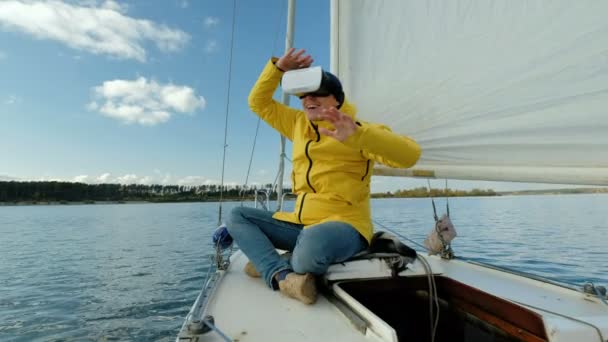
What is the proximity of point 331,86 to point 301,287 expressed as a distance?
1.15m

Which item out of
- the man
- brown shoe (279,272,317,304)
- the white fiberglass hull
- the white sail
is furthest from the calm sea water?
the white sail

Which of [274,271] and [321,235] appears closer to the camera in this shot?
[321,235]

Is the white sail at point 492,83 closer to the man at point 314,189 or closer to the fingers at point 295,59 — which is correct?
the man at point 314,189

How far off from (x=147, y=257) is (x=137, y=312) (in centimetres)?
625

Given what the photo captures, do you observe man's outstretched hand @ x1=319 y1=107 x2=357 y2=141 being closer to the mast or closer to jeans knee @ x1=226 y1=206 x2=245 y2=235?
jeans knee @ x1=226 y1=206 x2=245 y2=235

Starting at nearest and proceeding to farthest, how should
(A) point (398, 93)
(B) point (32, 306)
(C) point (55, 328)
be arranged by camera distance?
1. (A) point (398, 93)
2. (C) point (55, 328)
3. (B) point (32, 306)

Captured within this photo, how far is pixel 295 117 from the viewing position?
277 cm

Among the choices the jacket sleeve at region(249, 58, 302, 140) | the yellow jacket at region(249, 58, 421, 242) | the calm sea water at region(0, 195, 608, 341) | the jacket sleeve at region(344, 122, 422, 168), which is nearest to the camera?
the jacket sleeve at region(344, 122, 422, 168)

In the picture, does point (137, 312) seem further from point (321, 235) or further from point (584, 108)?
point (584, 108)

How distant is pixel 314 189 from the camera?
2.38 metres

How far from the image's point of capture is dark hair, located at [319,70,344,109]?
205cm

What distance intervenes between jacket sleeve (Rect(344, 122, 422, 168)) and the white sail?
1.47ft

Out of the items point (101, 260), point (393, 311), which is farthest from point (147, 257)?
point (393, 311)

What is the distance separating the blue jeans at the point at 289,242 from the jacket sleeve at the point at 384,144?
A: 0.54 meters
